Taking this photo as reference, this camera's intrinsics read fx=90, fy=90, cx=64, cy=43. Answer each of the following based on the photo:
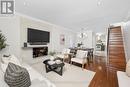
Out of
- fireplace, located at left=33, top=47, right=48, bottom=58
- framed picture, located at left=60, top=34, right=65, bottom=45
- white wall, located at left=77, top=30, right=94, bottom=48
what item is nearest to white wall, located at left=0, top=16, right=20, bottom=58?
fireplace, located at left=33, top=47, right=48, bottom=58

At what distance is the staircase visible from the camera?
2.66 meters

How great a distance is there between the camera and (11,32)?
3.50 metres

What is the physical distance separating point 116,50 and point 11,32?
3797mm

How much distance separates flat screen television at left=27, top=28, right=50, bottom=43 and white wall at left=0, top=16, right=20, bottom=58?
2.04 ft

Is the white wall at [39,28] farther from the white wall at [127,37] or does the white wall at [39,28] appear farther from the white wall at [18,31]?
the white wall at [127,37]

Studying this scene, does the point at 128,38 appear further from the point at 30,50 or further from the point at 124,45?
the point at 30,50

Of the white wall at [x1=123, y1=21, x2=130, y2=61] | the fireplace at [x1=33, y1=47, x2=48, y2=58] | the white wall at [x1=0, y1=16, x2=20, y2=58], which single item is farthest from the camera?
the fireplace at [x1=33, y1=47, x2=48, y2=58]

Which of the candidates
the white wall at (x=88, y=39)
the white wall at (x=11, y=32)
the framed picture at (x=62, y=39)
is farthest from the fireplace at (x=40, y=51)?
the white wall at (x=88, y=39)

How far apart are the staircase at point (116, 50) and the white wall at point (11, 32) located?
3.51 meters

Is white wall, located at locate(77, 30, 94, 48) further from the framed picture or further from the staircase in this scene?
the staircase

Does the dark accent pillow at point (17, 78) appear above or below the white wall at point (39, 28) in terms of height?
below

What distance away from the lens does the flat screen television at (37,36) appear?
14.1 ft

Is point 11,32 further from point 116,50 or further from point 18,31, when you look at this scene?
point 116,50

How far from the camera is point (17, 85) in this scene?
125cm
